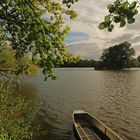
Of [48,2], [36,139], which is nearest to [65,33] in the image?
[48,2]

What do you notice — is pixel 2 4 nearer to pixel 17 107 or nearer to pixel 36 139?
pixel 17 107

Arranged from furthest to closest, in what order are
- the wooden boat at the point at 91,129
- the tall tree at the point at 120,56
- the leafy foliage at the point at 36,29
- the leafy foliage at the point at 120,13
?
the tall tree at the point at 120,56, the wooden boat at the point at 91,129, the leafy foliage at the point at 36,29, the leafy foliage at the point at 120,13

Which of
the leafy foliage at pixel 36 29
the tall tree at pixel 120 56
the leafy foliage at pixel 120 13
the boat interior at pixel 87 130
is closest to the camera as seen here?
the leafy foliage at pixel 120 13

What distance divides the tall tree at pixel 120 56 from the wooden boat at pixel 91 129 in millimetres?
116673

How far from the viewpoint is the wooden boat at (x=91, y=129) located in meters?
21.4

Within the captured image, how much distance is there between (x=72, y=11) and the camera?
34.2ft

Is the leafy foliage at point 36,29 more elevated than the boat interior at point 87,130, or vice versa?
the leafy foliage at point 36,29

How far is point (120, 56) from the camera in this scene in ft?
468

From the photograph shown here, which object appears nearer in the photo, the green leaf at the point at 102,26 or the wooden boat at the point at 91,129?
the green leaf at the point at 102,26

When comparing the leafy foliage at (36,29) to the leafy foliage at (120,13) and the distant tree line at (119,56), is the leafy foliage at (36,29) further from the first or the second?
the distant tree line at (119,56)

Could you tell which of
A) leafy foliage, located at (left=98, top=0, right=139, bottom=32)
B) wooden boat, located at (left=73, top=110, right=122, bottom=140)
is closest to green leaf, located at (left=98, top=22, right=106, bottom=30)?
leafy foliage, located at (left=98, top=0, right=139, bottom=32)

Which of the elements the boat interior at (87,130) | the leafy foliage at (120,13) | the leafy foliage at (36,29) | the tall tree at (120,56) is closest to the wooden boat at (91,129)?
the boat interior at (87,130)

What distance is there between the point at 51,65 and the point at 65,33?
199 cm

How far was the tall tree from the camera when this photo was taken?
141 meters
